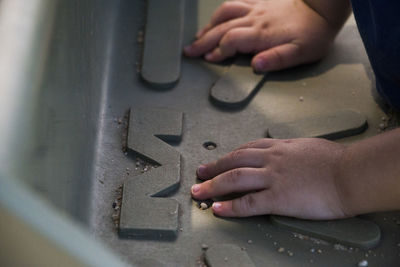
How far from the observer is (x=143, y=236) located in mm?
906

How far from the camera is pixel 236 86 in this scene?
1165 millimetres

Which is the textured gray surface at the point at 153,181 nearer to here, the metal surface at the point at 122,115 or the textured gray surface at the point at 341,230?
the metal surface at the point at 122,115

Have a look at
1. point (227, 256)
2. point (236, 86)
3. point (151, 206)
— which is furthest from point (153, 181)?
point (236, 86)

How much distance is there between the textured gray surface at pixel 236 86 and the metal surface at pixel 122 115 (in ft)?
0.05

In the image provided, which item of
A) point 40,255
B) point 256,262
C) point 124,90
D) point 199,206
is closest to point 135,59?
point 124,90

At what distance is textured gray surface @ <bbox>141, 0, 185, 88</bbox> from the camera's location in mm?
1191

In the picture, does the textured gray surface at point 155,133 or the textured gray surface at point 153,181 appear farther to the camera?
the textured gray surface at point 155,133

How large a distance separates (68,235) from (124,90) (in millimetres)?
687

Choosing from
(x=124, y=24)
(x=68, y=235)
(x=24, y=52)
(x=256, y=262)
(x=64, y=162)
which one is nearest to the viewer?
(x=68, y=235)

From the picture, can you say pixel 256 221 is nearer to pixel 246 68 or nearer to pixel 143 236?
pixel 143 236

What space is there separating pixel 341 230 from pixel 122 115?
0.38 meters

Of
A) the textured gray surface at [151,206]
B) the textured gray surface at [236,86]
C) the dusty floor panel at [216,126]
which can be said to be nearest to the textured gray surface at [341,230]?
the dusty floor panel at [216,126]

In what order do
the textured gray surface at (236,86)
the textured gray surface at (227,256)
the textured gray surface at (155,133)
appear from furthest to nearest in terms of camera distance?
the textured gray surface at (236,86) → the textured gray surface at (155,133) → the textured gray surface at (227,256)

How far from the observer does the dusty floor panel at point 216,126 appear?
0.90 m
